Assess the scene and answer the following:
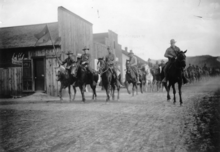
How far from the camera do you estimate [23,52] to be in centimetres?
1533

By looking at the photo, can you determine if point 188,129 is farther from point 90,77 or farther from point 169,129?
point 90,77

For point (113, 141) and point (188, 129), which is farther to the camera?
point (188, 129)

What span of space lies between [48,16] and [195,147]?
626 centimetres

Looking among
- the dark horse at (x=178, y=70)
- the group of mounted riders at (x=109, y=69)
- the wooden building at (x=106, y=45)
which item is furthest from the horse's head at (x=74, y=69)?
the wooden building at (x=106, y=45)

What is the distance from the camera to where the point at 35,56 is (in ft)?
49.5

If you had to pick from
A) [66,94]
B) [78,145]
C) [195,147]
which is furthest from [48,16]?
[66,94]

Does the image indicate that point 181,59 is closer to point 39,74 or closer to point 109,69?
point 109,69

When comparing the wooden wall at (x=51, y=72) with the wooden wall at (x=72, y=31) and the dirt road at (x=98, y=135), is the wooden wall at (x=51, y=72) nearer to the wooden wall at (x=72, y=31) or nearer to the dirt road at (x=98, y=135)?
the wooden wall at (x=72, y=31)

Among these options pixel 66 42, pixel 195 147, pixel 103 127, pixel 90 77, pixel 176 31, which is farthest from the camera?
pixel 66 42

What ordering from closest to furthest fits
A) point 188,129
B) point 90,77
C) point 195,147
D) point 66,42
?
point 195,147 < point 188,129 < point 90,77 < point 66,42

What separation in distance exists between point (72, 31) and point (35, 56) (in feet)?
12.0

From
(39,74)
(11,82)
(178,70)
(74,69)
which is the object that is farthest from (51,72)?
(178,70)

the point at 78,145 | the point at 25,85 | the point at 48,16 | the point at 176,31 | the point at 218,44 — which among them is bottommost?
the point at 78,145

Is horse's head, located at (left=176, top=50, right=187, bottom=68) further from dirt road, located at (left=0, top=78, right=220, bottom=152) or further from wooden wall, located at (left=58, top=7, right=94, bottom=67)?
wooden wall, located at (left=58, top=7, right=94, bottom=67)
